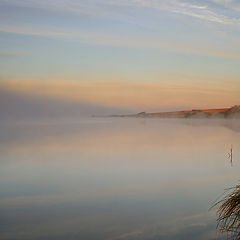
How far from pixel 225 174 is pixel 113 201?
437 centimetres

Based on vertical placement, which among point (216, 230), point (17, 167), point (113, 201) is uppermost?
point (17, 167)

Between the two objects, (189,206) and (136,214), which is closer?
(136,214)

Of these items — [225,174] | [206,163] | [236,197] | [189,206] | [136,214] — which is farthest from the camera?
[206,163]

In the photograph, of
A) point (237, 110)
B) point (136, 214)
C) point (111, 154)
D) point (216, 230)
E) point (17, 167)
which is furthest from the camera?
point (237, 110)

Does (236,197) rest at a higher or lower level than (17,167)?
lower

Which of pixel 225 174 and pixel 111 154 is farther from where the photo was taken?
pixel 111 154

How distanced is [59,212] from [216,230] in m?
2.62

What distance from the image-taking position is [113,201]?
6.97m

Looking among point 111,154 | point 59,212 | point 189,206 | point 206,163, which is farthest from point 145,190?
point 111,154

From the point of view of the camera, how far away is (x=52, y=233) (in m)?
5.12

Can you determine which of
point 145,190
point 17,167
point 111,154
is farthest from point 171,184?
point 111,154

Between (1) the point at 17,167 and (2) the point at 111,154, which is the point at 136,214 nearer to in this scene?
(1) the point at 17,167

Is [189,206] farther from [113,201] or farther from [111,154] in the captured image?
[111,154]

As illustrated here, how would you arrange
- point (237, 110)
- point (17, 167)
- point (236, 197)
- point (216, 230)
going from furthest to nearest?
1. point (237, 110)
2. point (17, 167)
3. point (216, 230)
4. point (236, 197)
